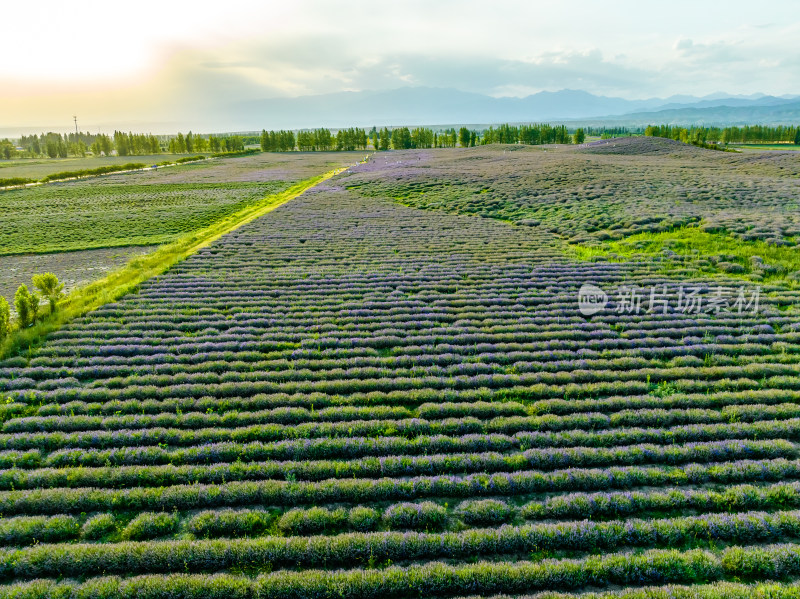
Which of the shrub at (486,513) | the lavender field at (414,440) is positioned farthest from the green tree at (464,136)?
the shrub at (486,513)

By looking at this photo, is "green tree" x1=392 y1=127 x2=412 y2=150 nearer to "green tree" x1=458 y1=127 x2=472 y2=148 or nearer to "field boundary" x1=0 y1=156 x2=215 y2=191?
"green tree" x1=458 y1=127 x2=472 y2=148

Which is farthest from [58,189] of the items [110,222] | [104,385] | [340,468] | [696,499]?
[696,499]

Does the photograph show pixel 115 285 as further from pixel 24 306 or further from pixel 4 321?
pixel 4 321

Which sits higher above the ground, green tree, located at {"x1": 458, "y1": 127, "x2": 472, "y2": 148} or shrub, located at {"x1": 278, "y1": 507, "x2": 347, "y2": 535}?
green tree, located at {"x1": 458, "y1": 127, "x2": 472, "y2": 148}

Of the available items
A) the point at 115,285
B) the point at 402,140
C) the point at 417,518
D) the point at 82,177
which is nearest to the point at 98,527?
the point at 417,518

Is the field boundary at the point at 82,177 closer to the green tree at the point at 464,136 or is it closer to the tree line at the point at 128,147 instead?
the tree line at the point at 128,147

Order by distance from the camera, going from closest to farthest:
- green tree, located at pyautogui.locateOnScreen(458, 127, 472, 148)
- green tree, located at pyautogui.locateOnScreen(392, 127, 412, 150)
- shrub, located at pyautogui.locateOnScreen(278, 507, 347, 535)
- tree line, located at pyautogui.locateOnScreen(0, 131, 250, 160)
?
shrub, located at pyautogui.locateOnScreen(278, 507, 347, 535), green tree, located at pyautogui.locateOnScreen(458, 127, 472, 148), green tree, located at pyautogui.locateOnScreen(392, 127, 412, 150), tree line, located at pyautogui.locateOnScreen(0, 131, 250, 160)

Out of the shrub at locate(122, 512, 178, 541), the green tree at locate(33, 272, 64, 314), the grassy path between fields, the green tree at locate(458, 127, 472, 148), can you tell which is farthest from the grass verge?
the green tree at locate(458, 127, 472, 148)
